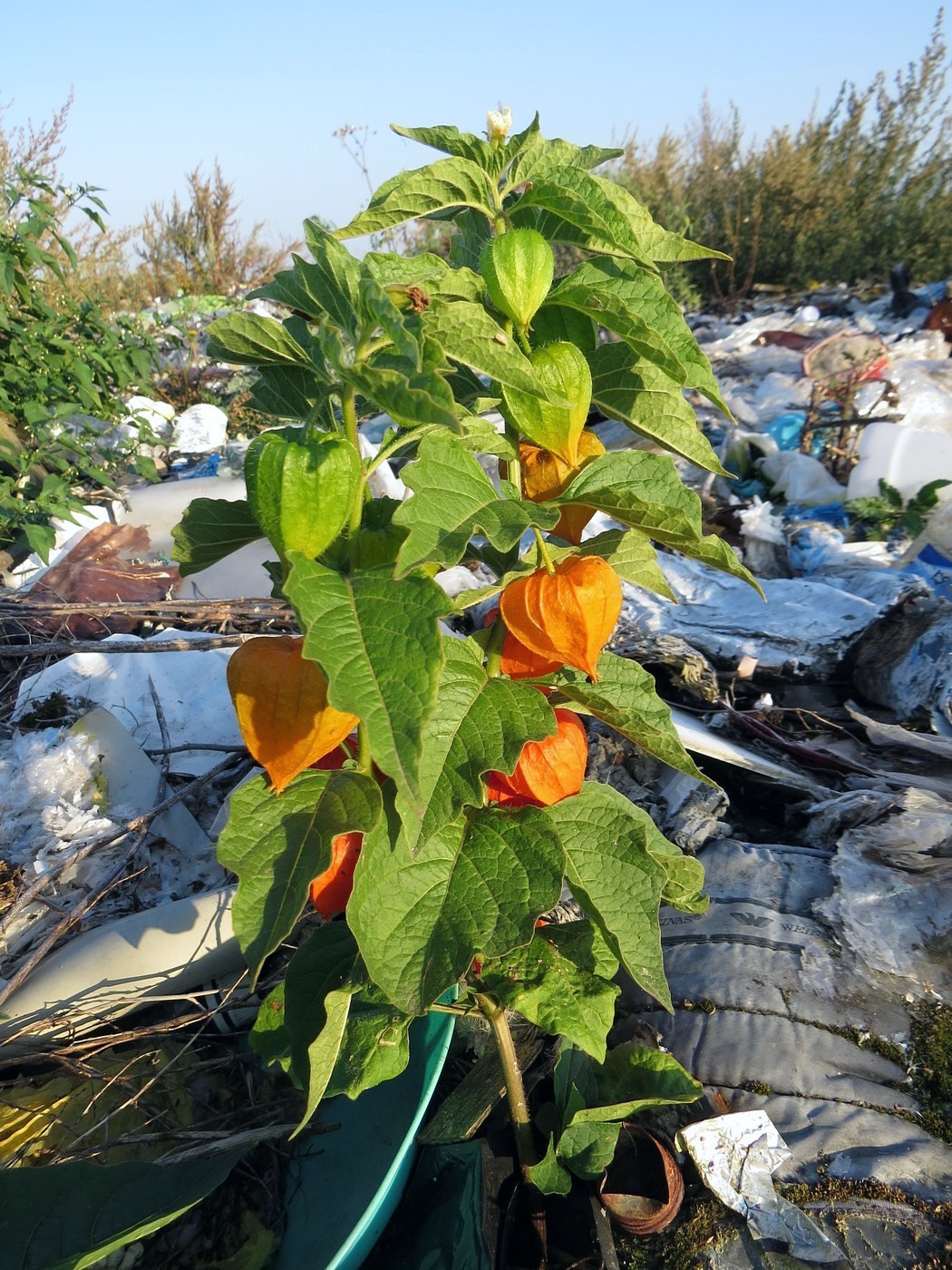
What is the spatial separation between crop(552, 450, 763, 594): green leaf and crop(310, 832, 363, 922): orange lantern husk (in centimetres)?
37

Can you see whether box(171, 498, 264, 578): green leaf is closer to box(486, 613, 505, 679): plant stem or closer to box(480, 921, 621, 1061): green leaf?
box(486, 613, 505, 679): plant stem

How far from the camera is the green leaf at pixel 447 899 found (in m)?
0.69

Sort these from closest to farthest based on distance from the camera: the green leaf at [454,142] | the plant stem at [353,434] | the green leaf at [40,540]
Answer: the plant stem at [353,434], the green leaf at [454,142], the green leaf at [40,540]

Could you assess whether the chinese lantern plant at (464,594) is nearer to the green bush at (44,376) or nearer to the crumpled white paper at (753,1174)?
the crumpled white paper at (753,1174)

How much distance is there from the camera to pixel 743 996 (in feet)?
3.88

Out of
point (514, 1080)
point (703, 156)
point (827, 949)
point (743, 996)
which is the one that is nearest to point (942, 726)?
point (827, 949)

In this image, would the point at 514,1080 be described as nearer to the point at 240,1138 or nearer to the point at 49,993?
the point at 240,1138

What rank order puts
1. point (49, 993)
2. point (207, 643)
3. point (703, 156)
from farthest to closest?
point (703, 156) < point (207, 643) < point (49, 993)

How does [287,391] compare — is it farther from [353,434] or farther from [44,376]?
[44,376]

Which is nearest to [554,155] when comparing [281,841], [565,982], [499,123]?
[499,123]

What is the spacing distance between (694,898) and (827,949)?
1.37 feet

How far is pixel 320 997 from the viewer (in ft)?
2.81

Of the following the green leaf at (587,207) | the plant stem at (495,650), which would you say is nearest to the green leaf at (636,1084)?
the plant stem at (495,650)

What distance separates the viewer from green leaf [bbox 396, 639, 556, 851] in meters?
0.65
